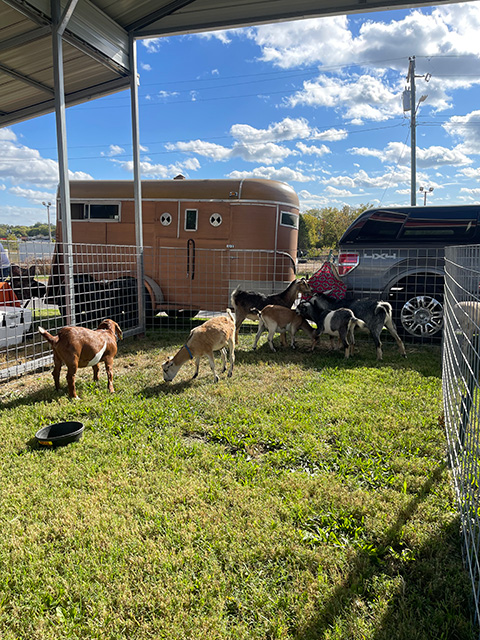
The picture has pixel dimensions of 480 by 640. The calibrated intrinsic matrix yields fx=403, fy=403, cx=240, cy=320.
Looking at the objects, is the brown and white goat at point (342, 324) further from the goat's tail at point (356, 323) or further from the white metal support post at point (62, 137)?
the white metal support post at point (62, 137)

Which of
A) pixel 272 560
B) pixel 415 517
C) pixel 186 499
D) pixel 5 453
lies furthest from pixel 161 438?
pixel 415 517

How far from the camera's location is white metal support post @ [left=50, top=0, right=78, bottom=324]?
636 centimetres

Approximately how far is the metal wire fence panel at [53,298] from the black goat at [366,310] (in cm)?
381

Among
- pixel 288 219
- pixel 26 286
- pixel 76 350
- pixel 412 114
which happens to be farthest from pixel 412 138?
pixel 76 350

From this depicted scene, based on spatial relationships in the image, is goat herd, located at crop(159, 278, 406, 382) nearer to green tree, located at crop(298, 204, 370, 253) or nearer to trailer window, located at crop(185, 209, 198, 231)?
trailer window, located at crop(185, 209, 198, 231)

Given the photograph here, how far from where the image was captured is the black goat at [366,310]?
24.1 ft

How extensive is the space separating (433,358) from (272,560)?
18.9ft

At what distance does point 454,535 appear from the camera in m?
2.69

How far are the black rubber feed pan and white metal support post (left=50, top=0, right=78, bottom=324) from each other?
2731 millimetres

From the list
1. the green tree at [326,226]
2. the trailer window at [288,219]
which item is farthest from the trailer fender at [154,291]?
the green tree at [326,226]

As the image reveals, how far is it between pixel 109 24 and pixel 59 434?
767cm

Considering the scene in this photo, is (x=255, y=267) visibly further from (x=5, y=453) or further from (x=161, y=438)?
(x=5, y=453)

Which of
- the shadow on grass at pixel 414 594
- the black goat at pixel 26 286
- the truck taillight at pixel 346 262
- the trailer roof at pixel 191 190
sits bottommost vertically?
the shadow on grass at pixel 414 594

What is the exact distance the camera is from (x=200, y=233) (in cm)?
948
